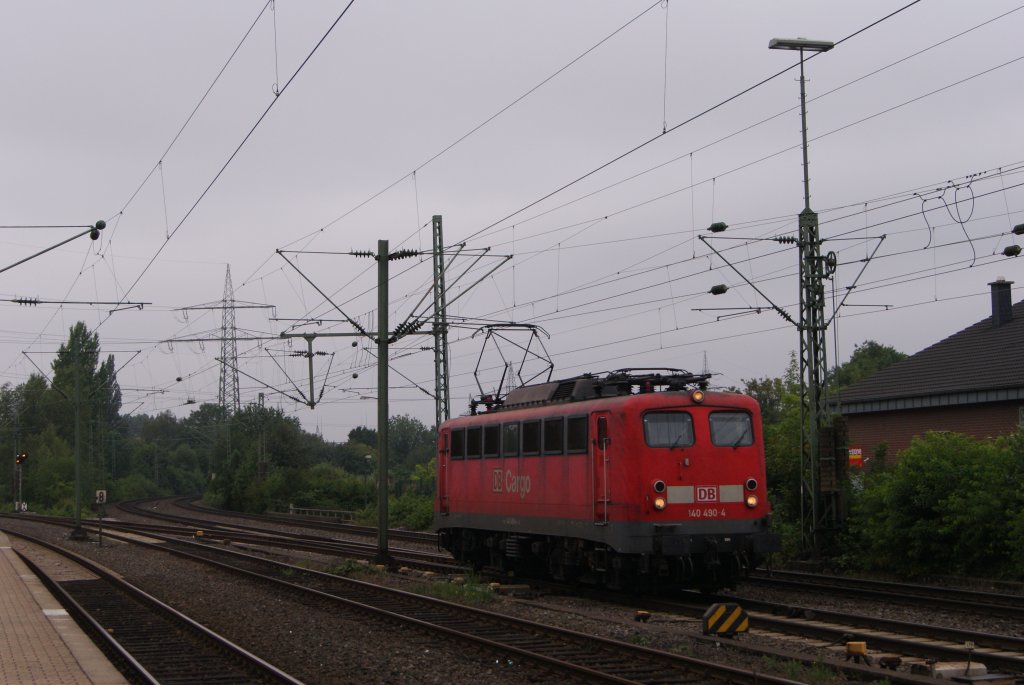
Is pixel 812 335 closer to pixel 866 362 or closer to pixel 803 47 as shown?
pixel 803 47

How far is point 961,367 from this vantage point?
116 feet

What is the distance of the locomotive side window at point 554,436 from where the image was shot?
19453 millimetres

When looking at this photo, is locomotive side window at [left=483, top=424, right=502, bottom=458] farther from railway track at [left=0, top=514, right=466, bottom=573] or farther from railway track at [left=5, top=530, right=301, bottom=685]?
railway track at [left=5, top=530, right=301, bottom=685]

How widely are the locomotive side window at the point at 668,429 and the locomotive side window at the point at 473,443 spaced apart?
6023 mm

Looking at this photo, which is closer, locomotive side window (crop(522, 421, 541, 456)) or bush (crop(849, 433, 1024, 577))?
bush (crop(849, 433, 1024, 577))

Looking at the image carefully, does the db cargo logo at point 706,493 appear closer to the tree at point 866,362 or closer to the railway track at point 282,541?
the railway track at point 282,541

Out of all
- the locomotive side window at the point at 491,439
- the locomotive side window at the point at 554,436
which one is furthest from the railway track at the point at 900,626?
the locomotive side window at the point at 491,439

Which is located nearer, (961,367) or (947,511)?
(947,511)

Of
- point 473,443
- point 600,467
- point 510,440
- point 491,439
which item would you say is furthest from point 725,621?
point 473,443

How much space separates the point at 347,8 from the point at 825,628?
957 cm

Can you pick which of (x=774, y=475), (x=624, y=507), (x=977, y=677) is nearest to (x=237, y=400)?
(x=774, y=475)

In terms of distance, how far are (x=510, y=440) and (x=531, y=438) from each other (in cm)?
99

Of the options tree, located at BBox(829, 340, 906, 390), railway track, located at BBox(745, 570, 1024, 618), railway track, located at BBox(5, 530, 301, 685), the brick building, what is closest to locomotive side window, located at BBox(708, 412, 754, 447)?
railway track, located at BBox(745, 570, 1024, 618)

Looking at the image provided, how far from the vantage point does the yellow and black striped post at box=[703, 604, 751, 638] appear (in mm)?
A: 13695
